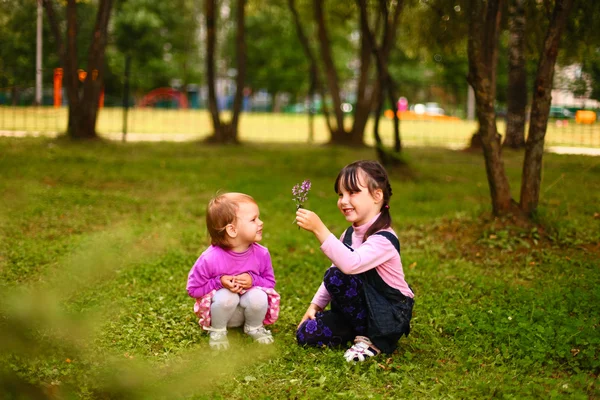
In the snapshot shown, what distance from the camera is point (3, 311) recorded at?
1528mm

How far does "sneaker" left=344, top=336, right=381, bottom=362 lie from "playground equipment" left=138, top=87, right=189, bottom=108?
30.7 metres

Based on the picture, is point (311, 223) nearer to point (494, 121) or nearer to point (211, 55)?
point (494, 121)

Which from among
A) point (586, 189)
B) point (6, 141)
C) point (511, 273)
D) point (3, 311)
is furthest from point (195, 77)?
point (3, 311)

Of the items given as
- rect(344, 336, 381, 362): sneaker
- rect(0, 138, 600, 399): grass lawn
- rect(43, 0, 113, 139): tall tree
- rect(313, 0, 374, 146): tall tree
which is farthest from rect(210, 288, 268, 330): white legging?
rect(313, 0, 374, 146): tall tree

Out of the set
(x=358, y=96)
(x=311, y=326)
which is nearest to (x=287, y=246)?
(x=311, y=326)

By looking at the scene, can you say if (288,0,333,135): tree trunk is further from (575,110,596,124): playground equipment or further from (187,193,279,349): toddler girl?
(187,193,279,349): toddler girl

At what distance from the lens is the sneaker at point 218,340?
4.05m

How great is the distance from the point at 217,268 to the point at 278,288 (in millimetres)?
1461

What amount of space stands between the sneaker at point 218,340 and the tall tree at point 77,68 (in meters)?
9.54

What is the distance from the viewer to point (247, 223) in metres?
4.00

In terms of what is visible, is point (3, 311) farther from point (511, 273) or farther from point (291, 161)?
point (291, 161)

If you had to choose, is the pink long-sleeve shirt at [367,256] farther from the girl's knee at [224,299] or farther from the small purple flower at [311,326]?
the girl's knee at [224,299]

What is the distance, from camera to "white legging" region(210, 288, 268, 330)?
4.05 m

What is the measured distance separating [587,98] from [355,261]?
10977mm
